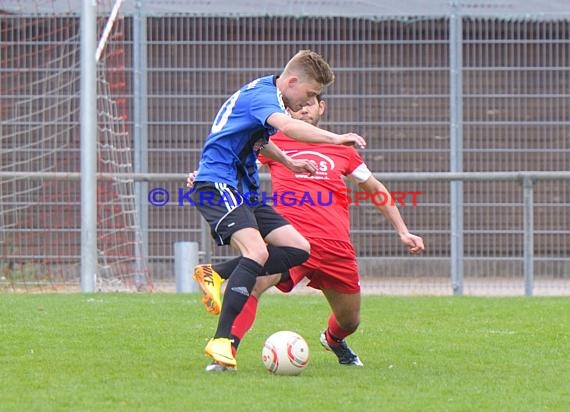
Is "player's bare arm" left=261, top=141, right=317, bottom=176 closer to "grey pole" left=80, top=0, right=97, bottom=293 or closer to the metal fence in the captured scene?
"grey pole" left=80, top=0, right=97, bottom=293

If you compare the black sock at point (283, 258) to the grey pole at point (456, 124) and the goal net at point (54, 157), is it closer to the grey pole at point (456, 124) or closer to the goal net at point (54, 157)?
the goal net at point (54, 157)

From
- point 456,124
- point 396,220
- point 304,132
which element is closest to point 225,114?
point 304,132

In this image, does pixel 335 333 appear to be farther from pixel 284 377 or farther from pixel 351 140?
pixel 351 140

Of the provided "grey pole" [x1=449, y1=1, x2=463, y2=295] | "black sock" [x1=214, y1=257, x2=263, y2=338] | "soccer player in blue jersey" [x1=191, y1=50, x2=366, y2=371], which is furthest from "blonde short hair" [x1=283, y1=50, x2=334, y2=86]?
"grey pole" [x1=449, y1=1, x2=463, y2=295]

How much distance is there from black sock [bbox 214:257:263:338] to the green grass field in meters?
0.25

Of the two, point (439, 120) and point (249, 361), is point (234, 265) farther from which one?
point (439, 120)

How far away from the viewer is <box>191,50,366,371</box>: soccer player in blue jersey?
6.67 meters

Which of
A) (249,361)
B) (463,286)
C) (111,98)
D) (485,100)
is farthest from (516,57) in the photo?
(249,361)

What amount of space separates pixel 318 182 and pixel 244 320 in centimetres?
119

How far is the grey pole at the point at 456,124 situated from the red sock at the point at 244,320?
7.12 metres

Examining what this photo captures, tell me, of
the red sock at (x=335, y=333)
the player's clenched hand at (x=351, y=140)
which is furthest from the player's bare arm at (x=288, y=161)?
the red sock at (x=335, y=333)

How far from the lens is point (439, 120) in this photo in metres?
14.9

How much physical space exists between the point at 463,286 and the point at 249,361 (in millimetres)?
6924

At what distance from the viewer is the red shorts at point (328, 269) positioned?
24.4 ft
